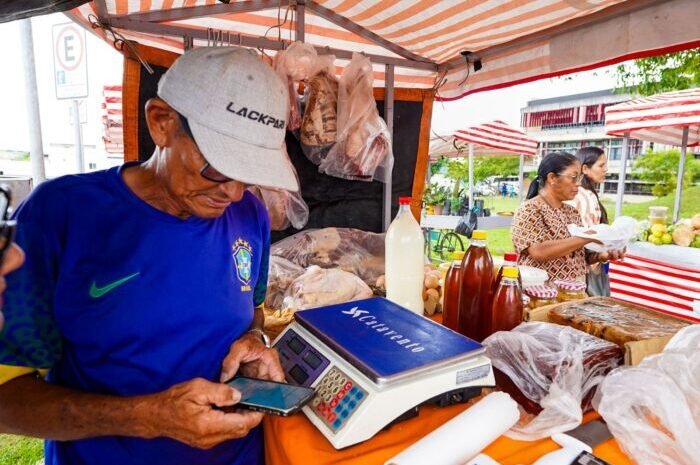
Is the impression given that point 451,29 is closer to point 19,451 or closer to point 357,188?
point 357,188

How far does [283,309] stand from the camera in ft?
5.32

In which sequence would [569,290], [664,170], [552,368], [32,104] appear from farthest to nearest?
[664,170] → [32,104] → [569,290] → [552,368]

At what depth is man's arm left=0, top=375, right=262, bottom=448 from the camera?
84 centimetres

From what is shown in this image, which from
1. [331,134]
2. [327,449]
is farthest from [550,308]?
[331,134]

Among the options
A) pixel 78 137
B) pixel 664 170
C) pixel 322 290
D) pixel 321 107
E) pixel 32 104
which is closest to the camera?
pixel 322 290

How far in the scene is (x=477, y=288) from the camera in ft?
4.55

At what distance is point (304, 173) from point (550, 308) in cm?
142

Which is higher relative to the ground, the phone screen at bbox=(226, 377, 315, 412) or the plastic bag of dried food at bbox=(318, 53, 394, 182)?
the plastic bag of dried food at bbox=(318, 53, 394, 182)

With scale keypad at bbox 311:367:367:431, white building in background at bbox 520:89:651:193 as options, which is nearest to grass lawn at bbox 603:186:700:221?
white building in background at bbox 520:89:651:193

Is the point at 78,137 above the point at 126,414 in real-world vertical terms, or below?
above

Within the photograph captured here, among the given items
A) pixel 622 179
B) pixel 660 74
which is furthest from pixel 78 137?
pixel 660 74

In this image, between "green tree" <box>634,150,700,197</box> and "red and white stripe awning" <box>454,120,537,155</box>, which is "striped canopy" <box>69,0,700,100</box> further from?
"green tree" <box>634,150,700,197</box>

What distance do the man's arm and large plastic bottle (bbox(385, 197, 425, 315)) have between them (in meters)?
0.90

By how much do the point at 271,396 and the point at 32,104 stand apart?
11.5 ft
